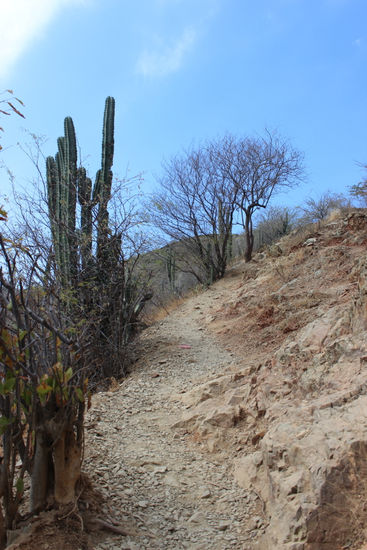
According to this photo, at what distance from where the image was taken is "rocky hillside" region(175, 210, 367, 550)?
2664mm

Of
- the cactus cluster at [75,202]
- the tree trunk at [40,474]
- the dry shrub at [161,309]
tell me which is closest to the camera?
the tree trunk at [40,474]

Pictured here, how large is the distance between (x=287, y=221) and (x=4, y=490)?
58.7 feet

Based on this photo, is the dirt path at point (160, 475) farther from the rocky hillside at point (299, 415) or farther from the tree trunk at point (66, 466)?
the tree trunk at point (66, 466)

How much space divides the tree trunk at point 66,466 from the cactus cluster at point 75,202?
4603 mm

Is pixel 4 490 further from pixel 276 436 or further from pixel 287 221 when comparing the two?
pixel 287 221

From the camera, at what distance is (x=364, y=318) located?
4.03 m

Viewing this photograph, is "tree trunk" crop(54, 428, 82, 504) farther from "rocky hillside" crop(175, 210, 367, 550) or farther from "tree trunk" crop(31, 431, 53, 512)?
"rocky hillside" crop(175, 210, 367, 550)

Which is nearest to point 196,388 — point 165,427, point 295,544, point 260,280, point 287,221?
point 165,427

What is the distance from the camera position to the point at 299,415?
3459mm

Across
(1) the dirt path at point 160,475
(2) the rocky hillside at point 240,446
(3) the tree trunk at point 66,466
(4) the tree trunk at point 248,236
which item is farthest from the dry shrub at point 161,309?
(3) the tree trunk at point 66,466

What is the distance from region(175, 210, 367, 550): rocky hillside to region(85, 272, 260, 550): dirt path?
18 cm

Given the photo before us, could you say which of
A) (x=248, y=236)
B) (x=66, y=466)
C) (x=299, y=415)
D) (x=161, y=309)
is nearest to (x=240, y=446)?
(x=299, y=415)

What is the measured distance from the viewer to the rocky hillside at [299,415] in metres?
2.66

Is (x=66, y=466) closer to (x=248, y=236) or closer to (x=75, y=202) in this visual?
(x=75, y=202)
